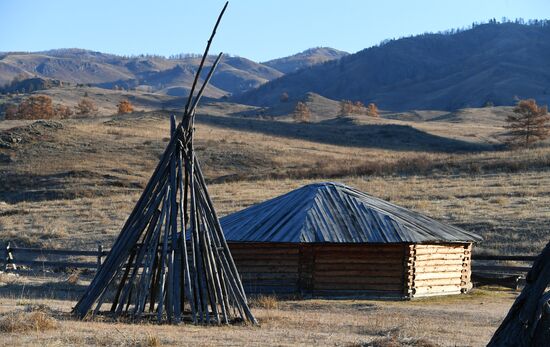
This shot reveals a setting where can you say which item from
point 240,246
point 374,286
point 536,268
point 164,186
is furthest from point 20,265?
point 536,268

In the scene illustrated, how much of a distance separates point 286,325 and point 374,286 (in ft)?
26.2

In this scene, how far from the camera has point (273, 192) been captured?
150 feet

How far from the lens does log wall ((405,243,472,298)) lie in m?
24.6

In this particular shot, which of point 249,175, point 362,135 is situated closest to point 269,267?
point 249,175

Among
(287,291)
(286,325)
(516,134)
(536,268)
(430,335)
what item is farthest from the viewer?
(516,134)

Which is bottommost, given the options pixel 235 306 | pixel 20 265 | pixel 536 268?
pixel 20 265

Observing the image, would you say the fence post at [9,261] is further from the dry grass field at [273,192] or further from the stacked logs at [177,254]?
the stacked logs at [177,254]

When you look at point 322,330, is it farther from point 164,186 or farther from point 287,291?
point 287,291

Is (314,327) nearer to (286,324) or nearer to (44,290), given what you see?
(286,324)

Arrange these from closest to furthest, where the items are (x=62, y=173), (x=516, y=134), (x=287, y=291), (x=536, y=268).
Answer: (x=536, y=268), (x=287, y=291), (x=62, y=173), (x=516, y=134)

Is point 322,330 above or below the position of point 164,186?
below

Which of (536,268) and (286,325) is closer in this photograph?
(536,268)

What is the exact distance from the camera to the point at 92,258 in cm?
3192

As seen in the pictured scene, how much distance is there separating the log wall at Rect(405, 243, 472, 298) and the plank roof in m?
0.53
